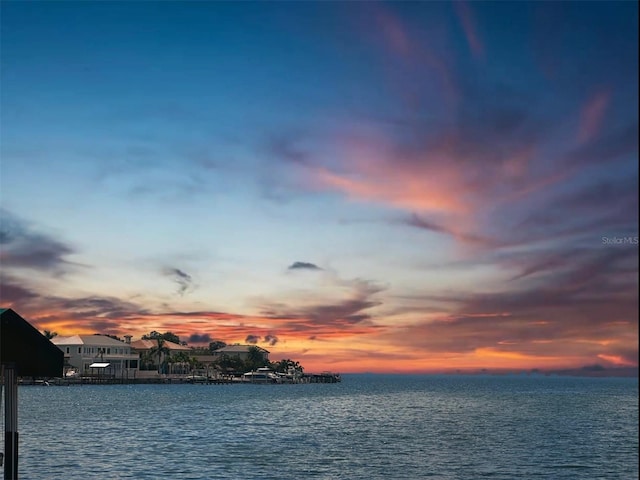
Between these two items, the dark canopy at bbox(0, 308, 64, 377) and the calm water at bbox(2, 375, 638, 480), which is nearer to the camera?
the dark canopy at bbox(0, 308, 64, 377)

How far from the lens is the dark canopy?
24.7 metres

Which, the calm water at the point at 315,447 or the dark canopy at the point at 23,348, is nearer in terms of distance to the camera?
the dark canopy at the point at 23,348

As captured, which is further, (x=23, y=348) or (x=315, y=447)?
(x=315, y=447)

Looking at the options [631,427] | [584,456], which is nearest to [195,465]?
[584,456]

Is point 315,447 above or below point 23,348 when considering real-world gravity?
below

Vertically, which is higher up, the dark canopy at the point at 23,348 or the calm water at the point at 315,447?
the dark canopy at the point at 23,348

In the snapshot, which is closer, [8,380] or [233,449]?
[8,380]

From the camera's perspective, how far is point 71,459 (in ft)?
166

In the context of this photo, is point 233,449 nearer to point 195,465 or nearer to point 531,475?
point 195,465

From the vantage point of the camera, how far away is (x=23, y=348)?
2519 cm

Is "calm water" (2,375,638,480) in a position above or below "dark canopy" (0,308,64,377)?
below

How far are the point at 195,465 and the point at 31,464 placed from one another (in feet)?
35.2

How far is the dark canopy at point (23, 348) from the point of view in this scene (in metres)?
24.7

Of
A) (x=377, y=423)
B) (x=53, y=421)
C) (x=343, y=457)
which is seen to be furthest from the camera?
(x=377, y=423)
